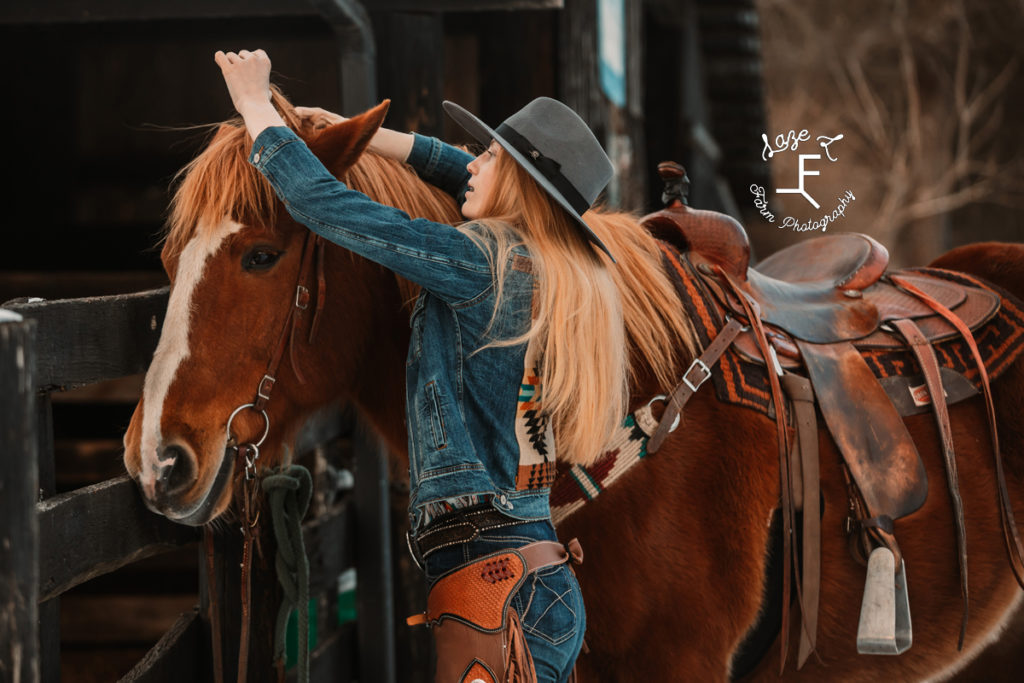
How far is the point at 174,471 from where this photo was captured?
1.53 m

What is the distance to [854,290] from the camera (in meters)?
2.18

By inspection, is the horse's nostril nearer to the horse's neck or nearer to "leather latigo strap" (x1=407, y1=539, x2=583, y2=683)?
the horse's neck

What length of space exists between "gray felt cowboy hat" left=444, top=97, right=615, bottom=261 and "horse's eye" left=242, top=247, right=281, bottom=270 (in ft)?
1.46

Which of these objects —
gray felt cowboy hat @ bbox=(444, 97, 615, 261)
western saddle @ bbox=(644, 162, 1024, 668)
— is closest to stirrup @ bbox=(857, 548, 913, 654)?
western saddle @ bbox=(644, 162, 1024, 668)

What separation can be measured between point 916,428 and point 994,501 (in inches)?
10.3

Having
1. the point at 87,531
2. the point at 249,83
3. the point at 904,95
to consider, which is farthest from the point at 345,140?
the point at 904,95

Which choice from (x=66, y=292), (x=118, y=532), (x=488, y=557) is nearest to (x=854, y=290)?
(x=488, y=557)

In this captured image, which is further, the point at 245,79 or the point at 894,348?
the point at 894,348

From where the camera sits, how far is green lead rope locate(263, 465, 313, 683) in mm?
1974

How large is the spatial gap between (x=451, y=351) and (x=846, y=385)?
3.04ft

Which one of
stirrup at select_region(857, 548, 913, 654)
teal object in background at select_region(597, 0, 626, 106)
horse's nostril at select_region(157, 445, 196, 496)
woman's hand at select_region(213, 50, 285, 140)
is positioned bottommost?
stirrup at select_region(857, 548, 913, 654)

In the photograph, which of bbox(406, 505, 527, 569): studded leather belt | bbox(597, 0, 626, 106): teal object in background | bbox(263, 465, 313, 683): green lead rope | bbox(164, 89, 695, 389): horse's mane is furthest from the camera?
bbox(597, 0, 626, 106): teal object in background

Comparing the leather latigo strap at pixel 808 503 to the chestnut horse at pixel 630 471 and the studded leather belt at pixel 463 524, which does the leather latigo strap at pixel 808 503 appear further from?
the studded leather belt at pixel 463 524

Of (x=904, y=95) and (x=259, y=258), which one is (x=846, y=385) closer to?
(x=259, y=258)
